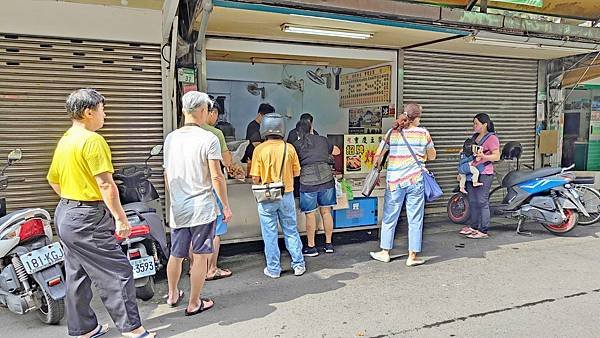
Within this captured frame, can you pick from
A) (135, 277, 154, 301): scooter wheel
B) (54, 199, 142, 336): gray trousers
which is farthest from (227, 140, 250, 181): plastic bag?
(54, 199, 142, 336): gray trousers

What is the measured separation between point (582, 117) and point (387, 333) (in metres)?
7.47

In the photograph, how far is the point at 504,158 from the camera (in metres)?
7.18

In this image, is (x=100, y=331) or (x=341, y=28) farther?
(x=341, y=28)

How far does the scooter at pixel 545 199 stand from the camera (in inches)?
243

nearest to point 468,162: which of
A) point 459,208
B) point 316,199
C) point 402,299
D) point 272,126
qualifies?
point 459,208

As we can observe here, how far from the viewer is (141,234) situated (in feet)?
12.9

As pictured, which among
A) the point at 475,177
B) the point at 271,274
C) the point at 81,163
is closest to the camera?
the point at 81,163

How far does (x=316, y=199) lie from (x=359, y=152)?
95cm

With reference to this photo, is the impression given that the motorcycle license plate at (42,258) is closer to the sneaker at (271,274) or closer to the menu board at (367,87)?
the sneaker at (271,274)

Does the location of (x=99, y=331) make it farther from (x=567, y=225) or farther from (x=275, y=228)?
(x=567, y=225)

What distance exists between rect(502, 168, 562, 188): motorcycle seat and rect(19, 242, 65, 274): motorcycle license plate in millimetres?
5552

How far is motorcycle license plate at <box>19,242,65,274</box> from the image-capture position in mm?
3525

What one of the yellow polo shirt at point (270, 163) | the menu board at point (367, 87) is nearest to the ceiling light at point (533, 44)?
the menu board at point (367, 87)

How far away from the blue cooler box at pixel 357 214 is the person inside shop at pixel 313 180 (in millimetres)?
367
